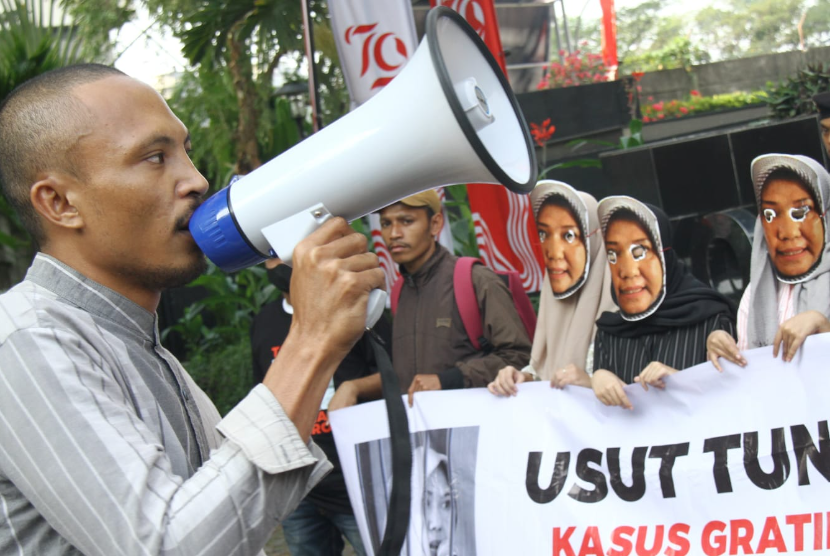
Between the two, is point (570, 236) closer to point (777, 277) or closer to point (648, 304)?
point (648, 304)

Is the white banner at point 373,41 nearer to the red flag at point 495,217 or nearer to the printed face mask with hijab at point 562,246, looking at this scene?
the red flag at point 495,217

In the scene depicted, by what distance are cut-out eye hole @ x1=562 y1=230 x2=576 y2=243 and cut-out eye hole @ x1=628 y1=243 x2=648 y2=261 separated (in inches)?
13.2

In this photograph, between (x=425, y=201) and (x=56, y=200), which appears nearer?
(x=56, y=200)

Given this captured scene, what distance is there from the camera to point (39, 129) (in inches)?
46.4

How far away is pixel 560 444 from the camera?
109 inches

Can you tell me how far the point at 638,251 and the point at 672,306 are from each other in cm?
24

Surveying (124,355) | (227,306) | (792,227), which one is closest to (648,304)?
(792,227)

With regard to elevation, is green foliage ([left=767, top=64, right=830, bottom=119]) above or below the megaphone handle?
below

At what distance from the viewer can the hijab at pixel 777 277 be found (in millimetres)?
2789

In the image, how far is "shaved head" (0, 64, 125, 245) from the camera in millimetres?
1169

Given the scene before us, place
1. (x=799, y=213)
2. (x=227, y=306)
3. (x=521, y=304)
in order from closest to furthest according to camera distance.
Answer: (x=799, y=213) < (x=521, y=304) < (x=227, y=306)

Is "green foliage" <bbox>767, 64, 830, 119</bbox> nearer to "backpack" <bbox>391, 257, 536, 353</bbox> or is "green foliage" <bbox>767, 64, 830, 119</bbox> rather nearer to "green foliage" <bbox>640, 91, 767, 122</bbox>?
"backpack" <bbox>391, 257, 536, 353</bbox>

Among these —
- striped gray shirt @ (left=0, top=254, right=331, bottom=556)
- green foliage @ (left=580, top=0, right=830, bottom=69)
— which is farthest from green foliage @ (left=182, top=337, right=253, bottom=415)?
green foliage @ (left=580, top=0, right=830, bottom=69)

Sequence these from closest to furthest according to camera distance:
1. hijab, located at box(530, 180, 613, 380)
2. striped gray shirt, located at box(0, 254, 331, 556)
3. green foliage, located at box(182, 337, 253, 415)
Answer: striped gray shirt, located at box(0, 254, 331, 556) < hijab, located at box(530, 180, 613, 380) < green foliage, located at box(182, 337, 253, 415)
